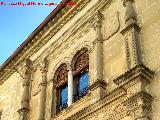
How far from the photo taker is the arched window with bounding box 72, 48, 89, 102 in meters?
10.9

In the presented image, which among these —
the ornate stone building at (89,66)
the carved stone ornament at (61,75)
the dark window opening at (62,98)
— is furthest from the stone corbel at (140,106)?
the carved stone ornament at (61,75)

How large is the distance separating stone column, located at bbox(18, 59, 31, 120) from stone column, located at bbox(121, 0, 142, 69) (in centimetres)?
444

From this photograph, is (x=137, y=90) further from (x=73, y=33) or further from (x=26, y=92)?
(x=26, y=92)

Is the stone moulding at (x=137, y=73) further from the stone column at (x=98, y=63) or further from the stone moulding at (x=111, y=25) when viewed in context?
the stone moulding at (x=111, y=25)

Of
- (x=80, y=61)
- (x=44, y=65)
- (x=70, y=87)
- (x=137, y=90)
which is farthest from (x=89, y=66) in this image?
(x=137, y=90)

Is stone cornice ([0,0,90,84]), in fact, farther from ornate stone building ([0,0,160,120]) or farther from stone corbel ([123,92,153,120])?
stone corbel ([123,92,153,120])

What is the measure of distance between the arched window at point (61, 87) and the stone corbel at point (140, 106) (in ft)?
10.9

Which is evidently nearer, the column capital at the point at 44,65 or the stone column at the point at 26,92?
the stone column at the point at 26,92

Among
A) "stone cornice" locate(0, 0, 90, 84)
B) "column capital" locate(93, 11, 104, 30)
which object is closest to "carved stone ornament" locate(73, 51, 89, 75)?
"column capital" locate(93, 11, 104, 30)

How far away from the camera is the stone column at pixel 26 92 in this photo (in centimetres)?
1234

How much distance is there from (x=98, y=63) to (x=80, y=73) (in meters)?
1.12

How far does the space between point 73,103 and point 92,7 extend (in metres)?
3.08

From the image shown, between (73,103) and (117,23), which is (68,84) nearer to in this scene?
(73,103)

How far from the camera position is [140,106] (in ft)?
26.6
